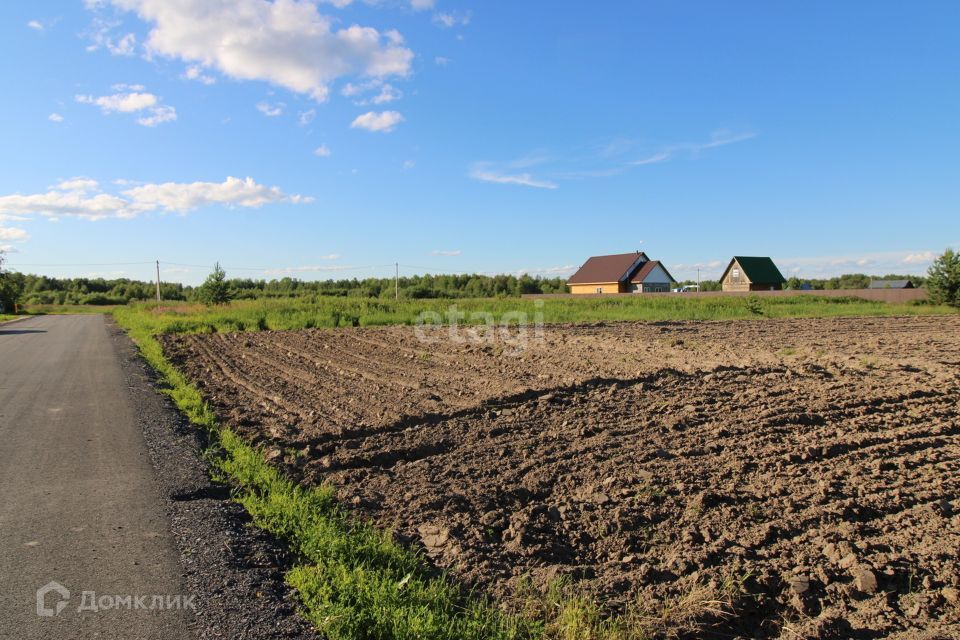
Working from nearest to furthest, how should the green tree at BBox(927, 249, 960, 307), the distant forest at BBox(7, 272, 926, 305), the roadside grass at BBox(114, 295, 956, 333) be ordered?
the roadside grass at BBox(114, 295, 956, 333) < the green tree at BBox(927, 249, 960, 307) < the distant forest at BBox(7, 272, 926, 305)

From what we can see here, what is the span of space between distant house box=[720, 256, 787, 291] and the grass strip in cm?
6063

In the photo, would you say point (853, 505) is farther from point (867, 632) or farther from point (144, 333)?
point (144, 333)

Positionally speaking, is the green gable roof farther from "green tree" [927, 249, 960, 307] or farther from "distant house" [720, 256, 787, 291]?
"green tree" [927, 249, 960, 307]

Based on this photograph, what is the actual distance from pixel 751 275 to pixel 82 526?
208 feet

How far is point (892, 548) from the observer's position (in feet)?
13.8

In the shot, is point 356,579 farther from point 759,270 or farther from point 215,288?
point 759,270

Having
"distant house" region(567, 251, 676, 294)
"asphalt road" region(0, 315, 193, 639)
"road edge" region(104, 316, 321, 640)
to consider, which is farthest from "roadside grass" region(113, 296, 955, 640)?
"distant house" region(567, 251, 676, 294)

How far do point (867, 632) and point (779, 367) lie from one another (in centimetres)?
846

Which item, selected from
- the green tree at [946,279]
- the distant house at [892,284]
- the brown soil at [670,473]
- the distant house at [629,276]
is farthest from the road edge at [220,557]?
the distant house at [892,284]

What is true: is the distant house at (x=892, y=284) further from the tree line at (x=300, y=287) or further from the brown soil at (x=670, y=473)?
the brown soil at (x=670, y=473)

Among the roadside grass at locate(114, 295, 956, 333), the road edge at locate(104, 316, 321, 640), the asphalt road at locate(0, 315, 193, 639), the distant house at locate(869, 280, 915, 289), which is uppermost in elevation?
the distant house at locate(869, 280, 915, 289)

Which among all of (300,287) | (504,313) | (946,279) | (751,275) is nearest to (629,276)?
(751,275)

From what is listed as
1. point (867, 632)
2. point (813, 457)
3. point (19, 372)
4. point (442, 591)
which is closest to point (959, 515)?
point (813, 457)

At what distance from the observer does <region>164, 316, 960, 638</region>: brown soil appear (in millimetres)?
3805
